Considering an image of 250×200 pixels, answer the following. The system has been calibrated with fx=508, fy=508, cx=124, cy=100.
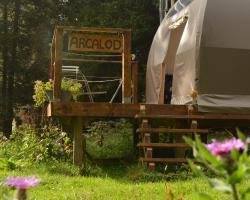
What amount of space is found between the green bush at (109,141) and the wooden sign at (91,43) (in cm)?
231

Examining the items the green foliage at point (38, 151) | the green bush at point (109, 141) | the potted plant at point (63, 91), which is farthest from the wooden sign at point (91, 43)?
the green bush at point (109, 141)

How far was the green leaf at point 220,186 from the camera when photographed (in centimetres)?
94

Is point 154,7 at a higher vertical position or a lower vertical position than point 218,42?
higher

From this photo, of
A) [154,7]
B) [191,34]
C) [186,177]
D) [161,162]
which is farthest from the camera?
[154,7]

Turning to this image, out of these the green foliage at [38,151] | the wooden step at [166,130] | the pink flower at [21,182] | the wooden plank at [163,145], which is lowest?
the green foliage at [38,151]

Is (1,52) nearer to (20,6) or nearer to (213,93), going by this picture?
(20,6)

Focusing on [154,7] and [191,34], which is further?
[154,7]

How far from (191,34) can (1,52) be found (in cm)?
1197

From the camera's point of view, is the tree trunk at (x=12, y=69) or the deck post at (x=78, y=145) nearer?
the deck post at (x=78, y=145)

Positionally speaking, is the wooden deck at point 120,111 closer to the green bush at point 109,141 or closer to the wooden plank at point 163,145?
the wooden plank at point 163,145

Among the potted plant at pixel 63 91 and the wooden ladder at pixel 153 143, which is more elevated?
the potted plant at pixel 63 91

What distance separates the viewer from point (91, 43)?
7.48 meters

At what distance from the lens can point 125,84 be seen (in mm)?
7422

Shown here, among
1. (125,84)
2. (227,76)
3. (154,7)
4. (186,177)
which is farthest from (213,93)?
(154,7)
